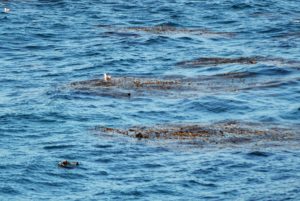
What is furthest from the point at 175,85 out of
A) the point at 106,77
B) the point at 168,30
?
the point at 168,30

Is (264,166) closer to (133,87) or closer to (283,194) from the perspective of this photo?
(283,194)

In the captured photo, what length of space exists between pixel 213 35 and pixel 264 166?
20801 millimetres

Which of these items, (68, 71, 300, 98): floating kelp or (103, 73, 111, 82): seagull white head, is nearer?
(68, 71, 300, 98): floating kelp

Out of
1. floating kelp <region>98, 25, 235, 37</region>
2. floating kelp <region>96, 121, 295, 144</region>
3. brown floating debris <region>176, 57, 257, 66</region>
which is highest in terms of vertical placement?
floating kelp <region>96, 121, 295, 144</region>

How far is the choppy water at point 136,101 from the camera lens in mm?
21766

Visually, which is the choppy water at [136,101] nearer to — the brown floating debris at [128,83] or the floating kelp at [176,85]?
the floating kelp at [176,85]

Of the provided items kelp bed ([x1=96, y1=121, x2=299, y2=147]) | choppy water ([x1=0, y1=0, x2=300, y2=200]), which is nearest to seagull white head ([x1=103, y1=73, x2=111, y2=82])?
choppy water ([x1=0, y1=0, x2=300, y2=200])

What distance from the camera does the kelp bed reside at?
2566cm

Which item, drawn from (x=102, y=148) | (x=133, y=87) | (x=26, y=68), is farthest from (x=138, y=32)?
(x=102, y=148)

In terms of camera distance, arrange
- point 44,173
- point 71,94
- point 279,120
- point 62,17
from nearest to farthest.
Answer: point 44,173, point 279,120, point 71,94, point 62,17

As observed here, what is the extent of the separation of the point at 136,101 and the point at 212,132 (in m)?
4.70

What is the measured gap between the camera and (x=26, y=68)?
1449 inches

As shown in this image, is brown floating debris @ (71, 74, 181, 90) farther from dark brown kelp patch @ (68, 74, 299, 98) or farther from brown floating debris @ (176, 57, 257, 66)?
brown floating debris @ (176, 57, 257, 66)

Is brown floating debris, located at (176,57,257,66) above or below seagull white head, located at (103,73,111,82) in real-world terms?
below
